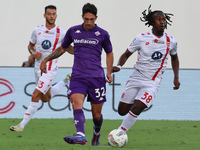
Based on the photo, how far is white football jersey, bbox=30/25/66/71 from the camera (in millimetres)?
11602

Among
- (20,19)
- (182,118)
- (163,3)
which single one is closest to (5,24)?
(20,19)

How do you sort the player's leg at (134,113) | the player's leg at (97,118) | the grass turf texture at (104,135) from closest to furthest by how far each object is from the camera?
the player's leg at (97,118) < the grass turf texture at (104,135) < the player's leg at (134,113)

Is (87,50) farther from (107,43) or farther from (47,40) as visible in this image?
(47,40)

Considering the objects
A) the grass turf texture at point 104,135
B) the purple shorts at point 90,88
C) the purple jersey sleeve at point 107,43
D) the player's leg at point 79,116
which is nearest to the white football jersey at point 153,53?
the purple jersey sleeve at point 107,43

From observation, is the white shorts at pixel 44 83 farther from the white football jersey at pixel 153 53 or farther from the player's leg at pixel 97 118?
the player's leg at pixel 97 118

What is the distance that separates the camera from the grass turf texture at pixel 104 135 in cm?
903

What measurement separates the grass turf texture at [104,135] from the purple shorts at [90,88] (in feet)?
2.46

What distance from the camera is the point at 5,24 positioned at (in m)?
17.4

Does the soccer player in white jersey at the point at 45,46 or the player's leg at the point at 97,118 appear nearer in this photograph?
the player's leg at the point at 97,118

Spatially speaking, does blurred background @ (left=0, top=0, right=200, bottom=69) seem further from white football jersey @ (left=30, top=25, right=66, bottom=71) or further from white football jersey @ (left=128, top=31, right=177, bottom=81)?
white football jersey @ (left=128, top=31, right=177, bottom=81)

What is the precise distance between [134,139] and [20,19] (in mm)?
8161

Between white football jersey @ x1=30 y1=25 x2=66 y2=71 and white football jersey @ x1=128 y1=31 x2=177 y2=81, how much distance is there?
7.82ft

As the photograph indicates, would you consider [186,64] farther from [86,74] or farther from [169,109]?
[86,74]

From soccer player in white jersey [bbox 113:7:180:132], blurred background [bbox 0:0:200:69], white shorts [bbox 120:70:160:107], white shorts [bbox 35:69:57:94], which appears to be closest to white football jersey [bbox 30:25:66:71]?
white shorts [bbox 35:69:57:94]
